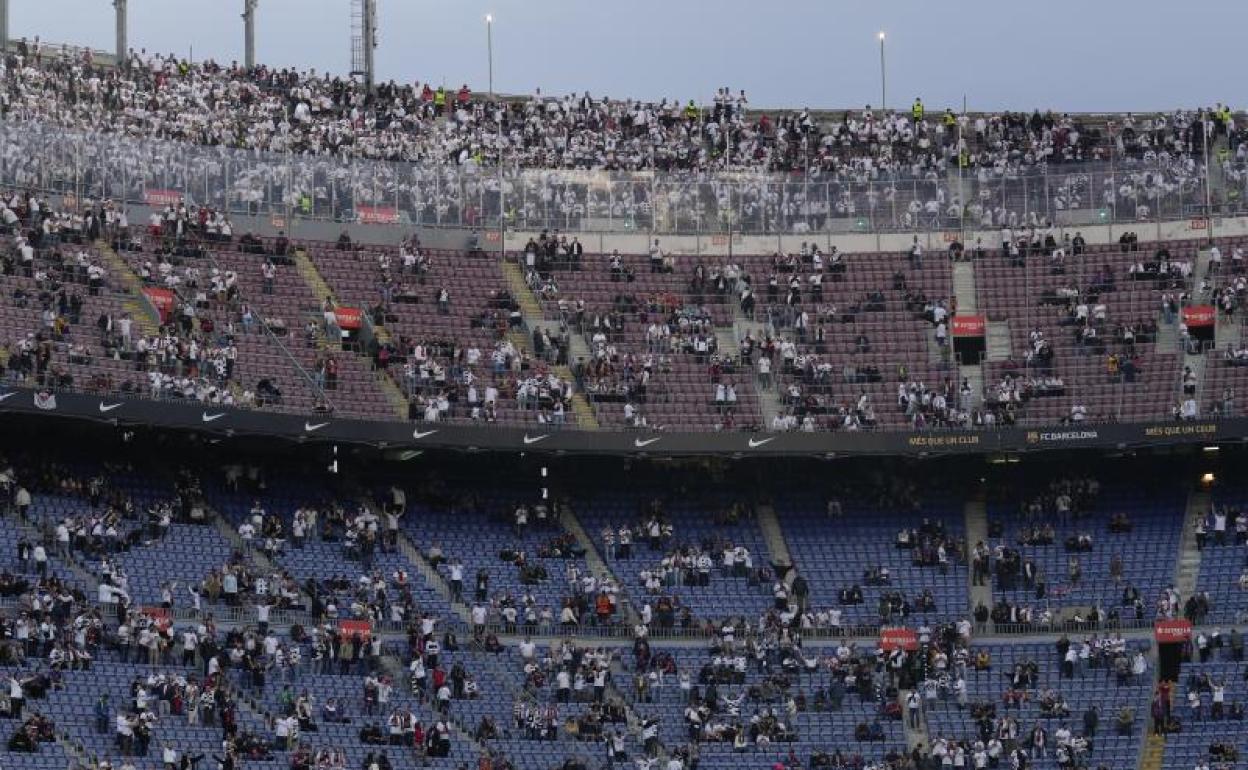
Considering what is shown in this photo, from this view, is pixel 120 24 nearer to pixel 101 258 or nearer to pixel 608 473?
pixel 101 258

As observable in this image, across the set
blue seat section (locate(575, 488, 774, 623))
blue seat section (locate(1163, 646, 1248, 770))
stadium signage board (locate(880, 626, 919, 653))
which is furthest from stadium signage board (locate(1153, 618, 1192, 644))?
blue seat section (locate(575, 488, 774, 623))

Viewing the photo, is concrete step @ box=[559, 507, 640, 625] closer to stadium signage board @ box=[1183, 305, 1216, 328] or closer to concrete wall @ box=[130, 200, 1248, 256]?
concrete wall @ box=[130, 200, 1248, 256]

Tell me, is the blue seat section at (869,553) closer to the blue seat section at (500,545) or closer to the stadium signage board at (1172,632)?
the stadium signage board at (1172,632)

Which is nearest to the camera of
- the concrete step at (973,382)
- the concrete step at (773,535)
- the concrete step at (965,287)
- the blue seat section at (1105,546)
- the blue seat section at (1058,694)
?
the blue seat section at (1058,694)

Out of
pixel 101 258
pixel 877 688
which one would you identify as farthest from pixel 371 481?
pixel 877 688

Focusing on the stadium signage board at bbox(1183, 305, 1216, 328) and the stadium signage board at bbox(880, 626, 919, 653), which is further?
the stadium signage board at bbox(1183, 305, 1216, 328)

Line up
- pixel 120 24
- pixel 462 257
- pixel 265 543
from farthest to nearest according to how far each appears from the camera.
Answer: pixel 120 24, pixel 462 257, pixel 265 543

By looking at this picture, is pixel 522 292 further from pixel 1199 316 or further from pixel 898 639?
pixel 1199 316

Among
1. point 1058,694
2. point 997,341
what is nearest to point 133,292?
point 997,341

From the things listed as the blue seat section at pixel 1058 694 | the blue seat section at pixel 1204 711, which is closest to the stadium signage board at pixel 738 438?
the blue seat section at pixel 1058 694

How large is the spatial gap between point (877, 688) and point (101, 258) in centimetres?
2313

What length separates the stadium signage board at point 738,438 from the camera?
67938 millimetres

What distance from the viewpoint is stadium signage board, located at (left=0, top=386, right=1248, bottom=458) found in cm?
6794

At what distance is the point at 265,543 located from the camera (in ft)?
218
